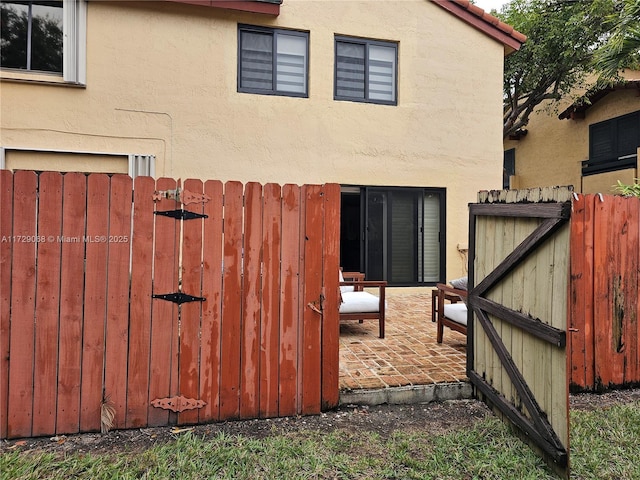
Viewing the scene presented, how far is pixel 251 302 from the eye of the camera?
2.96 metres

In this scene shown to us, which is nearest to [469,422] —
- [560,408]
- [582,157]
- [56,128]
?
[560,408]

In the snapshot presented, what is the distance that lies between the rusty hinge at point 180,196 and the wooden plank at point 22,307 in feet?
2.59

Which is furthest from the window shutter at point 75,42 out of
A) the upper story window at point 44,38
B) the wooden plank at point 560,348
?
the wooden plank at point 560,348

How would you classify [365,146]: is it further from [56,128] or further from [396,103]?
[56,128]

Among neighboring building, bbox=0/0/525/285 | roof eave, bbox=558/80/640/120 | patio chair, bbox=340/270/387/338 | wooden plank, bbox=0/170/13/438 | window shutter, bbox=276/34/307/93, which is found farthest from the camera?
roof eave, bbox=558/80/640/120

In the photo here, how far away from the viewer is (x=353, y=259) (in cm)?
881

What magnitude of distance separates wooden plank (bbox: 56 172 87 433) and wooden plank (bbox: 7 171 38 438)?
0.18 meters

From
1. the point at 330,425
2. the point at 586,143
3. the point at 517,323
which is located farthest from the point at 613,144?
the point at 330,425

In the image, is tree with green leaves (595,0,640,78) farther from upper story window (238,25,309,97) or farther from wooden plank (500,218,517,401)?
upper story window (238,25,309,97)

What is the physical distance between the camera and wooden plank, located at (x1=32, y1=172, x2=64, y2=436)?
2.64m

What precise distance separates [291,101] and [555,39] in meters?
8.55

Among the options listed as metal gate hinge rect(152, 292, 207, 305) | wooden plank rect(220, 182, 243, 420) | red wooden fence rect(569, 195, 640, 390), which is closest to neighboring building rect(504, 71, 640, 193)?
red wooden fence rect(569, 195, 640, 390)

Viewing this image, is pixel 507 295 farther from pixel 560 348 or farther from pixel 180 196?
pixel 180 196

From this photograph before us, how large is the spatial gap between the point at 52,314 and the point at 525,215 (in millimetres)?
3410
